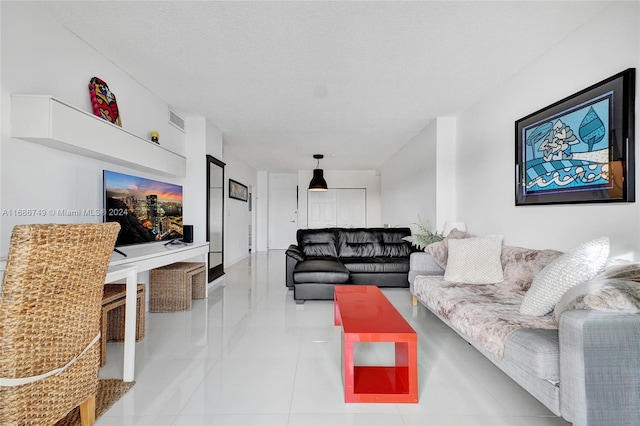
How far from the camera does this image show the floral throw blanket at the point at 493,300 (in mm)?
1713

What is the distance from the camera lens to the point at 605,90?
1.99 m

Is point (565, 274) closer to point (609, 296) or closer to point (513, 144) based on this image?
point (609, 296)

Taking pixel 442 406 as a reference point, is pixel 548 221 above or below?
above

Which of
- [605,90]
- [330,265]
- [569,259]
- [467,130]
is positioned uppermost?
[467,130]

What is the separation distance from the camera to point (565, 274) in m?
1.71

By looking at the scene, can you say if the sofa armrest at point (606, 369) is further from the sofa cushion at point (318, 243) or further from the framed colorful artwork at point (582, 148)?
the sofa cushion at point (318, 243)

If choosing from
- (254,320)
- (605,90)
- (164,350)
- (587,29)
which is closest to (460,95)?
(587,29)

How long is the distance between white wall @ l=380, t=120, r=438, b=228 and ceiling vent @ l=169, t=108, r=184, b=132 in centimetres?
352

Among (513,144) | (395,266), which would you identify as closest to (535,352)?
(513,144)

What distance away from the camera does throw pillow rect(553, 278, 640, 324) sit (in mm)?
1274

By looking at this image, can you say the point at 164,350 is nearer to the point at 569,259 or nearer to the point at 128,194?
the point at 128,194

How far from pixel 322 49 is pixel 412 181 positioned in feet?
11.6

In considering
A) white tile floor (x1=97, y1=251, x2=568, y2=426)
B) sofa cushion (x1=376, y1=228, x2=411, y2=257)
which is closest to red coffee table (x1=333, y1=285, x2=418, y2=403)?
white tile floor (x1=97, y1=251, x2=568, y2=426)

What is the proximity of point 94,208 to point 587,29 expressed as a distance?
159 inches
